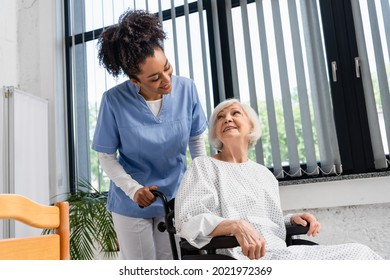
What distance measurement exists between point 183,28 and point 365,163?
1383mm

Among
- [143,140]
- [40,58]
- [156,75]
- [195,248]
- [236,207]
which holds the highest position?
[40,58]

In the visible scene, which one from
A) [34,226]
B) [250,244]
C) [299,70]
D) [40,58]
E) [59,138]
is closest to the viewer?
[34,226]

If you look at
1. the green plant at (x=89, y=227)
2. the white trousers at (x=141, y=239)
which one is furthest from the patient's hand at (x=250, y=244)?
the green plant at (x=89, y=227)

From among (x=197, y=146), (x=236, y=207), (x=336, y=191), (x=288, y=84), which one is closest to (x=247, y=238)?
(x=236, y=207)

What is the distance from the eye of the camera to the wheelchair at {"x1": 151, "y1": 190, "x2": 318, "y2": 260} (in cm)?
119

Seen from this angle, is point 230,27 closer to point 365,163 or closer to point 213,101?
point 213,101

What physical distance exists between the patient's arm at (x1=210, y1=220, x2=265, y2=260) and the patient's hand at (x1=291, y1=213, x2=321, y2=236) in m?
0.33

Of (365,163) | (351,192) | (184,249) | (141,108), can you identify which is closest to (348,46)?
(365,163)

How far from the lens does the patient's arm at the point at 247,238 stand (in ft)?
3.70

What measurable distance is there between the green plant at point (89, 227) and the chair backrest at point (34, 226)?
1.60 m

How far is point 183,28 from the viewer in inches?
108

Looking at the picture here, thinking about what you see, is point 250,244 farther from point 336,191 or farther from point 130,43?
point 336,191

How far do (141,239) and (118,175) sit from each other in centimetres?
24

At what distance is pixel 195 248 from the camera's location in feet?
4.13
